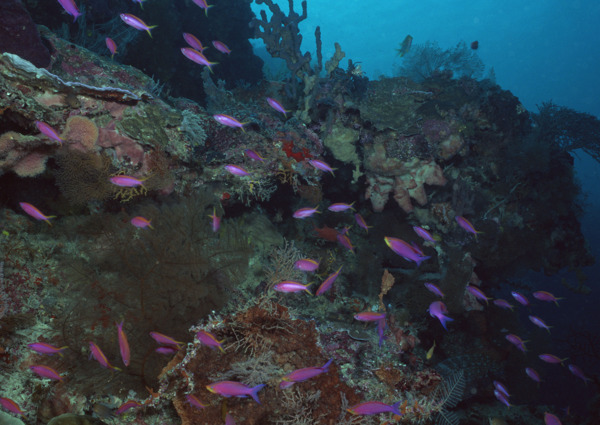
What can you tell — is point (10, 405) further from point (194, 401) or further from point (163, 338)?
point (194, 401)

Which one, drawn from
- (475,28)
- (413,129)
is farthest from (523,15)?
(413,129)

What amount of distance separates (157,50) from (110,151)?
22.1 ft

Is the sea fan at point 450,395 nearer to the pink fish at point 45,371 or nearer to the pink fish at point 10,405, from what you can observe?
the pink fish at point 45,371

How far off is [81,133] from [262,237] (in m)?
3.33

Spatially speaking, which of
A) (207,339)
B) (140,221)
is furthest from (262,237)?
(207,339)

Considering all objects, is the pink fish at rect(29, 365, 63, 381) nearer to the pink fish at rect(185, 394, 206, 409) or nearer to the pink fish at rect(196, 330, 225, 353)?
the pink fish at rect(185, 394, 206, 409)

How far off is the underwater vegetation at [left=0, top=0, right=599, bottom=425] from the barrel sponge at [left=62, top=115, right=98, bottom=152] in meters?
0.02

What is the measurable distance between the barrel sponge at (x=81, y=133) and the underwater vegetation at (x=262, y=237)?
0.02m

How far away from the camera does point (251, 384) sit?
2.66m

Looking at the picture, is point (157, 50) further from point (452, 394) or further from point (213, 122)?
point (452, 394)

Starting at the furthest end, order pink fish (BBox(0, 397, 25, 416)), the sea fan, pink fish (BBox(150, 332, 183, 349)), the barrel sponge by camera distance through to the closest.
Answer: the barrel sponge, the sea fan, pink fish (BBox(150, 332, 183, 349)), pink fish (BBox(0, 397, 25, 416))

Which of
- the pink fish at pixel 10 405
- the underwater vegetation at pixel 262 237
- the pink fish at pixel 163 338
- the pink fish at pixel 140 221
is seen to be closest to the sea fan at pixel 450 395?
the underwater vegetation at pixel 262 237

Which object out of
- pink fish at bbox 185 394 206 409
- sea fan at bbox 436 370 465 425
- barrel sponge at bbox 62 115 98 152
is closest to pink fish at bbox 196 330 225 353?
pink fish at bbox 185 394 206 409

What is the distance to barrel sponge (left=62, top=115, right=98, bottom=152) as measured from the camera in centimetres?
398
